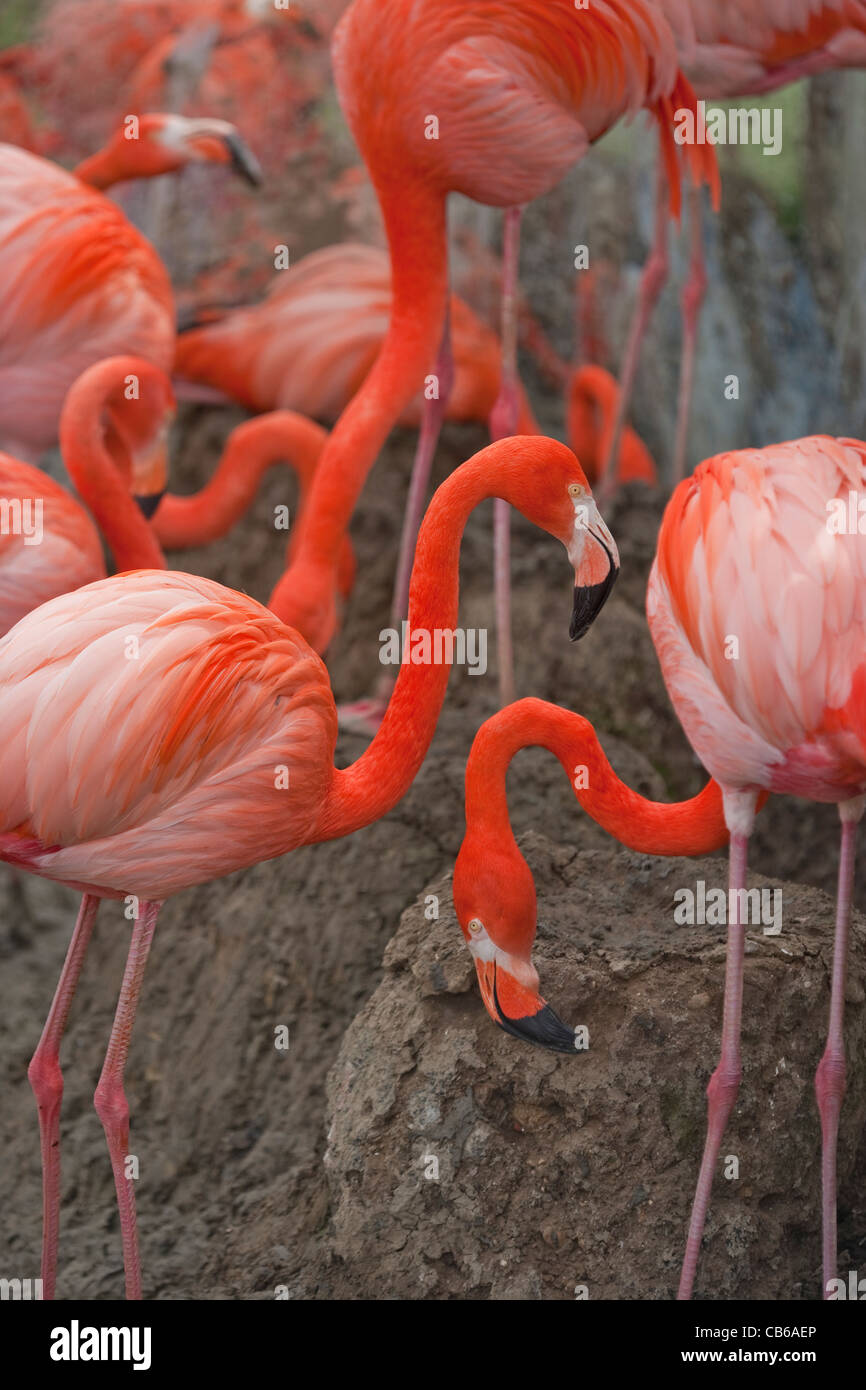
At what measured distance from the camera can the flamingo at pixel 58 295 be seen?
4.18m

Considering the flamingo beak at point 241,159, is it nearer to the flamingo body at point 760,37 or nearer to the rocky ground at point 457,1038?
the rocky ground at point 457,1038

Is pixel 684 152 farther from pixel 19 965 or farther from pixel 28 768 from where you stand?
pixel 19 965

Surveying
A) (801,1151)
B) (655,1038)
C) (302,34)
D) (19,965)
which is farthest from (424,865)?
(302,34)

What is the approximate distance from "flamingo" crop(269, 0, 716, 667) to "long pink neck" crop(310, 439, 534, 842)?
2.50 feet

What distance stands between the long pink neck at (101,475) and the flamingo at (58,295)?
0.60 metres

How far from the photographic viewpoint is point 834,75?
5.16m

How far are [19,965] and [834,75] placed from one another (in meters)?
3.92

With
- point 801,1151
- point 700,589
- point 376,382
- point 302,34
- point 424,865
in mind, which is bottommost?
point 801,1151

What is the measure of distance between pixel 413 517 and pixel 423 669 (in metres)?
1.25

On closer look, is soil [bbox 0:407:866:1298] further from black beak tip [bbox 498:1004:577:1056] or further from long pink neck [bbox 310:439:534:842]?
long pink neck [bbox 310:439:534:842]

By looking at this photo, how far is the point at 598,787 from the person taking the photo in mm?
2982

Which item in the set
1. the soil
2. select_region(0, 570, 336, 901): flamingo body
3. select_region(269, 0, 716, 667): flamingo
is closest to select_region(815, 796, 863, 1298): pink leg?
the soil

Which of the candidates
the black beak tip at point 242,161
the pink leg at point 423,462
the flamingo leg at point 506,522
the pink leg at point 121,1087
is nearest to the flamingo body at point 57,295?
the black beak tip at point 242,161

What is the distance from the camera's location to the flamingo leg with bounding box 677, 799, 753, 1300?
2744mm
